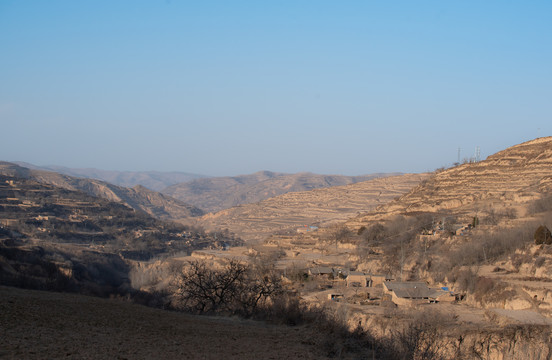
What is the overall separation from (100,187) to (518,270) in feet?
547

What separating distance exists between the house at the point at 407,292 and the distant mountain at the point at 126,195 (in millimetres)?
134859

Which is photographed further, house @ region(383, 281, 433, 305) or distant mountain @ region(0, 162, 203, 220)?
distant mountain @ region(0, 162, 203, 220)

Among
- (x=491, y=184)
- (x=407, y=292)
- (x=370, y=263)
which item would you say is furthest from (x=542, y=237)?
(x=491, y=184)

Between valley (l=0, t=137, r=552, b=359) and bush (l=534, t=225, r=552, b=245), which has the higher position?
bush (l=534, t=225, r=552, b=245)

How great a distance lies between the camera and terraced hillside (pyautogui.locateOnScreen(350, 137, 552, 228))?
4888cm

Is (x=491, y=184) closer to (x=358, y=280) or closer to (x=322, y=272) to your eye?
(x=322, y=272)

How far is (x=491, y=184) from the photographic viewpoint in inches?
2169

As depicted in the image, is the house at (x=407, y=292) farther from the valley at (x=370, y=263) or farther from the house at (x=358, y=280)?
the house at (x=358, y=280)

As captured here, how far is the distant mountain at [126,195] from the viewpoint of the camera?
538 feet

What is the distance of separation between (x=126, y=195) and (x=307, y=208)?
8685 centimetres

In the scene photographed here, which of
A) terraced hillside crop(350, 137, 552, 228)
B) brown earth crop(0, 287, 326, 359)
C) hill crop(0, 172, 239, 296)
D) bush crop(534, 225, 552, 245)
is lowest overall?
hill crop(0, 172, 239, 296)

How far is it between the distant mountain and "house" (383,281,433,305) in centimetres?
13486

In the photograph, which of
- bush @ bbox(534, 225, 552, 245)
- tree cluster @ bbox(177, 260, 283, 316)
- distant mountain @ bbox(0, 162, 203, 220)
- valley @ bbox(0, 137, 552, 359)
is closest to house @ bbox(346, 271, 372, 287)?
valley @ bbox(0, 137, 552, 359)

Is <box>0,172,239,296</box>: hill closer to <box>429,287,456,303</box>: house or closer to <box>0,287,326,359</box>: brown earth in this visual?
<box>0,287,326,359</box>: brown earth
